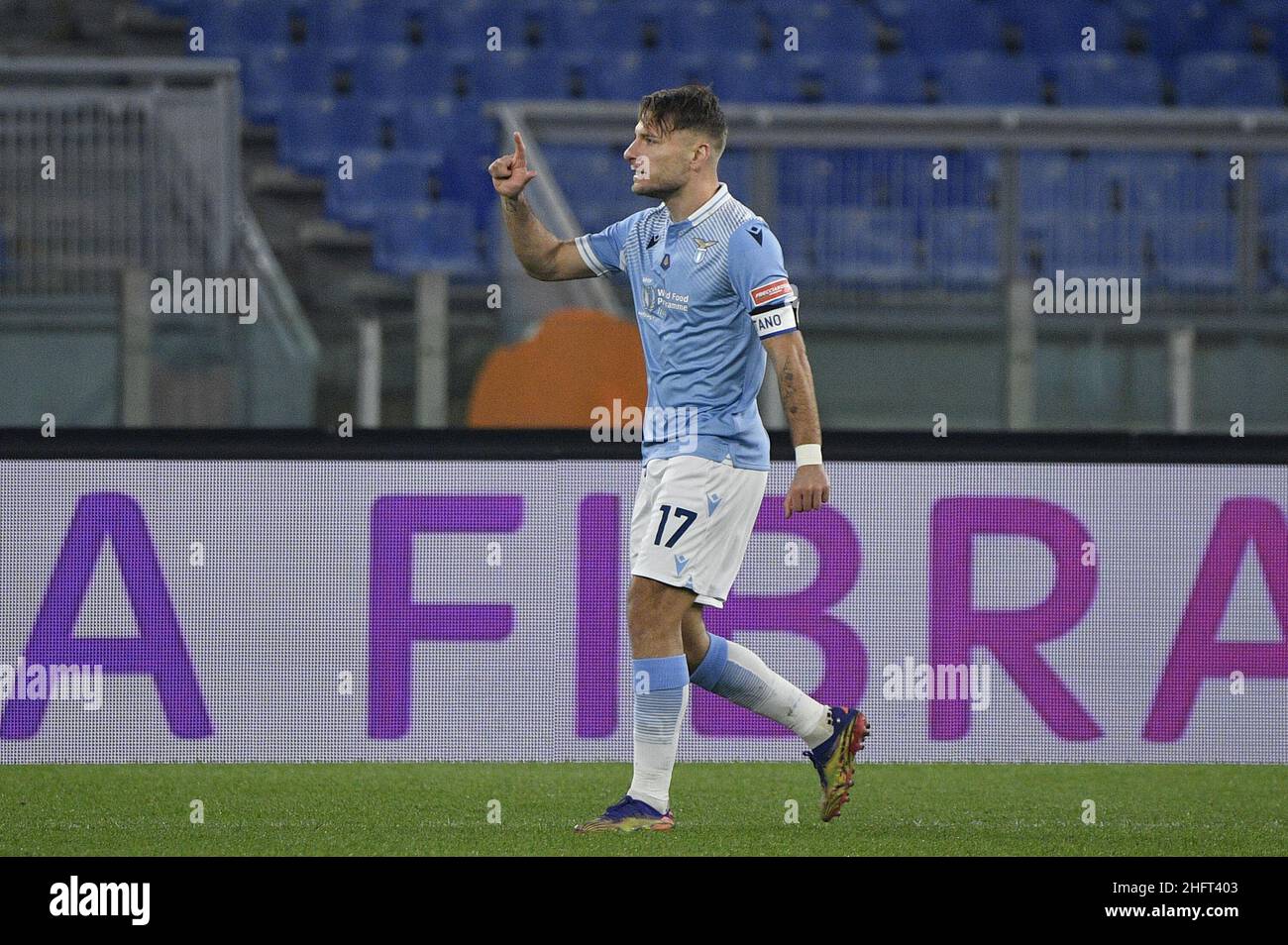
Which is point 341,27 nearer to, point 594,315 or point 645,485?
point 594,315

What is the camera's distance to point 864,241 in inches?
356

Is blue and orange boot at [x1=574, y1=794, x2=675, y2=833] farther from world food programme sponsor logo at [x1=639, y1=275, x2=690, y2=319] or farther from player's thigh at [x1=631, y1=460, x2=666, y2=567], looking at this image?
world food programme sponsor logo at [x1=639, y1=275, x2=690, y2=319]

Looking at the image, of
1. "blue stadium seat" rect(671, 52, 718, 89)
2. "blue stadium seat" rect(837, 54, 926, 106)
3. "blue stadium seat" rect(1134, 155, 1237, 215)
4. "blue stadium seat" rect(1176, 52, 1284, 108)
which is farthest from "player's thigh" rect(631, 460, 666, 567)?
"blue stadium seat" rect(1176, 52, 1284, 108)

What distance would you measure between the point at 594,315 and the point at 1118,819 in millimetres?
2962

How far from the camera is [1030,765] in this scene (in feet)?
23.0

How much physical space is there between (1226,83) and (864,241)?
4705 mm

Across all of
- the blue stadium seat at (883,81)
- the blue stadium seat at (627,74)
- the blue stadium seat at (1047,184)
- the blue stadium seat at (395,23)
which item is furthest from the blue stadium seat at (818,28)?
the blue stadium seat at (1047,184)

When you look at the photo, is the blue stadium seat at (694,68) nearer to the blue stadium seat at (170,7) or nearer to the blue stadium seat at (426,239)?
the blue stadium seat at (426,239)

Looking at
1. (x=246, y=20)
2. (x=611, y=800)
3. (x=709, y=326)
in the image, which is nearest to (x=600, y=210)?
(x=246, y=20)

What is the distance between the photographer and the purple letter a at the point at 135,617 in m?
6.86

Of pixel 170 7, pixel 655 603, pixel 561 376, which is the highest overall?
pixel 170 7

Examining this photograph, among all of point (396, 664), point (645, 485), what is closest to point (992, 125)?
point (396, 664)

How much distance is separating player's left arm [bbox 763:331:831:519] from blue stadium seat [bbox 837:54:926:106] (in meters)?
7.63

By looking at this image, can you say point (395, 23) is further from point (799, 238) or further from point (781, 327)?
point (781, 327)
